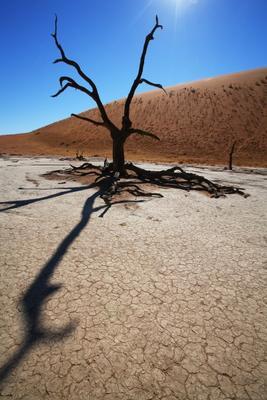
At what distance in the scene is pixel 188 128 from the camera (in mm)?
37281

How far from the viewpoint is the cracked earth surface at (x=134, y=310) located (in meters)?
1.71

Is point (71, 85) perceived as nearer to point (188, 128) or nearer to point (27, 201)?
point (27, 201)

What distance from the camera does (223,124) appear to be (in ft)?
119

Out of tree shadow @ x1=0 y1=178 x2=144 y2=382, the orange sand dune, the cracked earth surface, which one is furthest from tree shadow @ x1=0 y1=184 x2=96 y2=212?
the orange sand dune

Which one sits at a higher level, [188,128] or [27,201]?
[188,128]

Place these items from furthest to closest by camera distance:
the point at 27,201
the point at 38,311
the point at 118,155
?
the point at 118,155, the point at 27,201, the point at 38,311

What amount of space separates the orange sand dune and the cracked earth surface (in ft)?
71.4

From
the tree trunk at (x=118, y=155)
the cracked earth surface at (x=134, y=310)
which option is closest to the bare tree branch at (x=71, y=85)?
the tree trunk at (x=118, y=155)

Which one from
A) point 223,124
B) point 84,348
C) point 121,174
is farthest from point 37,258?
point 223,124

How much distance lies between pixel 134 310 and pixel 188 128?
3763cm

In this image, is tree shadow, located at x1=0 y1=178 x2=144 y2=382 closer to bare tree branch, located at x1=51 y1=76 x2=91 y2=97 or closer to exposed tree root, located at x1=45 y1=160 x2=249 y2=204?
exposed tree root, located at x1=45 y1=160 x2=249 y2=204

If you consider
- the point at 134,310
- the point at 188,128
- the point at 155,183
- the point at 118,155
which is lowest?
the point at 134,310

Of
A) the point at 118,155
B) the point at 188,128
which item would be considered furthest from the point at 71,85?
the point at 188,128

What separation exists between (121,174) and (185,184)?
7.36ft
